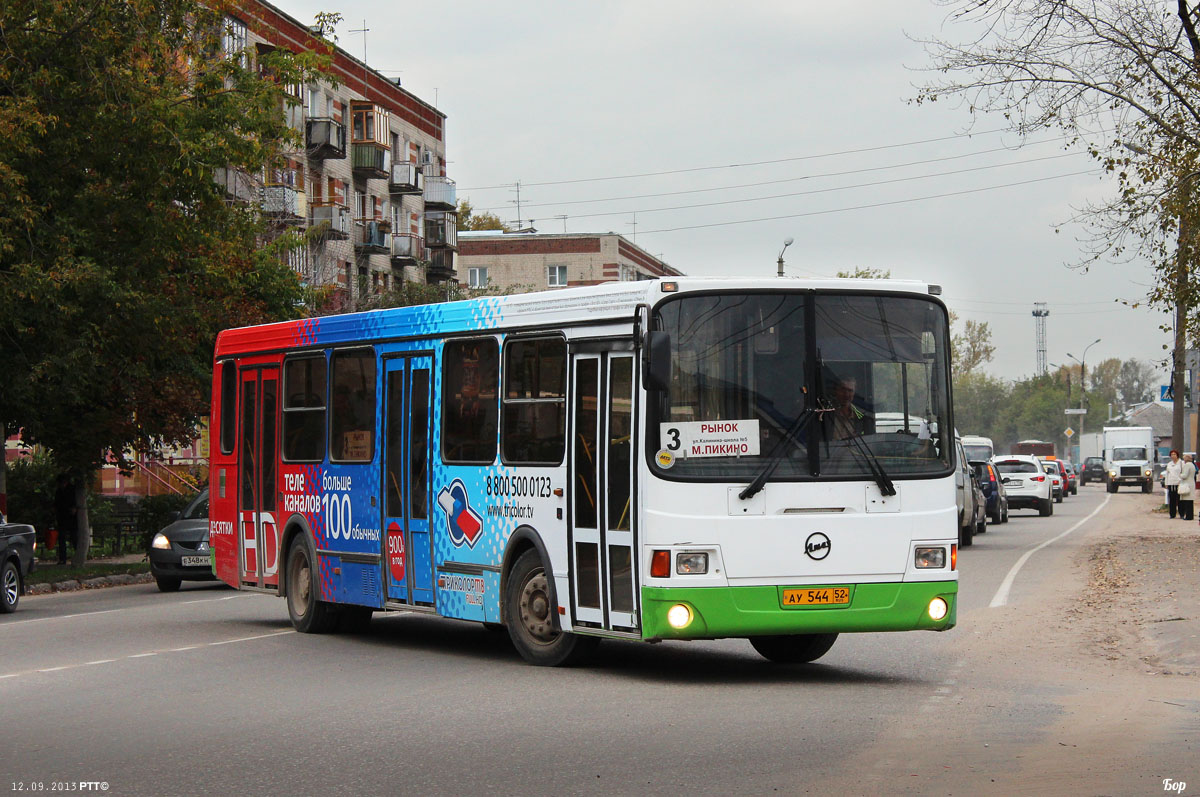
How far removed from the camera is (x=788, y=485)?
11734mm

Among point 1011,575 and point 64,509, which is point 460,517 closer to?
point 1011,575

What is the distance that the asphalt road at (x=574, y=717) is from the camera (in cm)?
813

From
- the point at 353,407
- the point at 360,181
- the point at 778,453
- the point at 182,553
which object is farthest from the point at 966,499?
the point at 360,181

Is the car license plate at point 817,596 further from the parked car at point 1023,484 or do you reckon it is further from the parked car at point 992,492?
the parked car at point 1023,484

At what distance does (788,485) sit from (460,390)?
→ 3447 millimetres

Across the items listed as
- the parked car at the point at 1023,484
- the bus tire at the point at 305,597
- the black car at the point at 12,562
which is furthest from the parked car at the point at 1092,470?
the bus tire at the point at 305,597

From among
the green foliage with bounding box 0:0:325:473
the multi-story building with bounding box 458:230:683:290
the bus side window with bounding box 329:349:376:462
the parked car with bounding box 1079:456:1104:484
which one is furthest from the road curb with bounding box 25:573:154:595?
the parked car with bounding box 1079:456:1104:484

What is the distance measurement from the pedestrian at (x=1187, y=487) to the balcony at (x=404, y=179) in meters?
34.6

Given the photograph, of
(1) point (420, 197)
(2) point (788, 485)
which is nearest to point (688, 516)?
(2) point (788, 485)

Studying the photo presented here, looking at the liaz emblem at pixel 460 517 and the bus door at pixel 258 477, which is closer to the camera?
the liaz emblem at pixel 460 517

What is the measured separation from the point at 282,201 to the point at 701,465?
4045 cm

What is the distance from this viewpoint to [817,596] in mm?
11758

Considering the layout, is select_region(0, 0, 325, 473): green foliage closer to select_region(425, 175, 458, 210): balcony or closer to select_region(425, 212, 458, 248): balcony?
select_region(425, 175, 458, 210): balcony

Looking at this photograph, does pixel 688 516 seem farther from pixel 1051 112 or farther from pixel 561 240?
pixel 561 240
